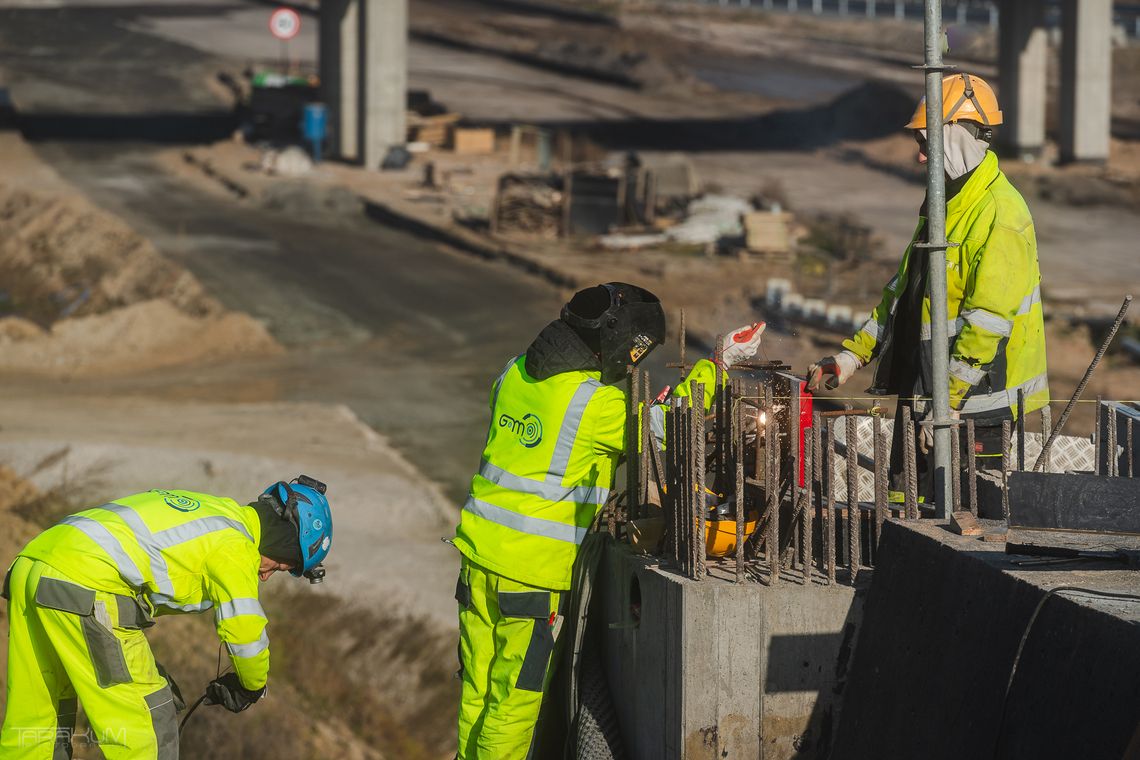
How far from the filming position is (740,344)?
21.9 ft

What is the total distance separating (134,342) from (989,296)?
670 inches

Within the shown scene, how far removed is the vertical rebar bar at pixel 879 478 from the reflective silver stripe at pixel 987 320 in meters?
0.59

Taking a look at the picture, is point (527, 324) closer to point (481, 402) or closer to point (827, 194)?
point (481, 402)

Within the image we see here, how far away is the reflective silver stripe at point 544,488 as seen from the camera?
20.9 ft

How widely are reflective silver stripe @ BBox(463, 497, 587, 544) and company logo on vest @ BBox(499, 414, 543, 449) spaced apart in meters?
0.28

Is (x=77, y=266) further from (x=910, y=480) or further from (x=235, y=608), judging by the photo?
(x=910, y=480)

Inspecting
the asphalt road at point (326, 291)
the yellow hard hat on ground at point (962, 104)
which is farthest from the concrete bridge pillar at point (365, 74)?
the yellow hard hat on ground at point (962, 104)

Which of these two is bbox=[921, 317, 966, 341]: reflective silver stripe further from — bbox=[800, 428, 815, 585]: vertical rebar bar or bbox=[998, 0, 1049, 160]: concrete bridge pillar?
bbox=[998, 0, 1049, 160]: concrete bridge pillar

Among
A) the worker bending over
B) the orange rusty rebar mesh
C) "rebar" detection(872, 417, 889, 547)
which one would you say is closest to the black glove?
the worker bending over

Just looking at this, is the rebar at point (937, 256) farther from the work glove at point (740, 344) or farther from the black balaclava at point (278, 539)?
the black balaclava at point (278, 539)

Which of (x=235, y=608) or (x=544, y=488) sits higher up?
(x=544, y=488)

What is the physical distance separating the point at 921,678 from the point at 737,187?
91.4ft

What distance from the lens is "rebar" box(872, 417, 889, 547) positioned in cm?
616

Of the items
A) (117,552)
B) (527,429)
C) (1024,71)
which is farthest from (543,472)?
(1024,71)
